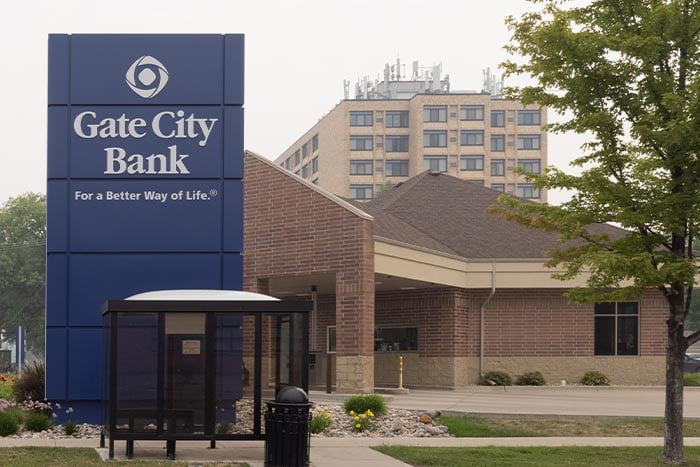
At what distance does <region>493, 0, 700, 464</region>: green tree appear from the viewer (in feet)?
58.4

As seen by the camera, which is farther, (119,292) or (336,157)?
(336,157)

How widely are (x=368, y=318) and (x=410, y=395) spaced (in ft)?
9.97

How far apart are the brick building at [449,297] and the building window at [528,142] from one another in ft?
332

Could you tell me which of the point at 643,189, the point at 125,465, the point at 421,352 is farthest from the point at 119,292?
the point at 421,352

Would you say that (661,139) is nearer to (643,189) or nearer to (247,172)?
(643,189)

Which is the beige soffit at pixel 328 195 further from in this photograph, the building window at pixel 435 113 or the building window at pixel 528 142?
the building window at pixel 528 142

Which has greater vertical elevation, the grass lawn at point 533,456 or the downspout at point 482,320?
the downspout at point 482,320

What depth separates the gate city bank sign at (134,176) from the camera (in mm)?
21672

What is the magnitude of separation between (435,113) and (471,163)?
26.7 ft

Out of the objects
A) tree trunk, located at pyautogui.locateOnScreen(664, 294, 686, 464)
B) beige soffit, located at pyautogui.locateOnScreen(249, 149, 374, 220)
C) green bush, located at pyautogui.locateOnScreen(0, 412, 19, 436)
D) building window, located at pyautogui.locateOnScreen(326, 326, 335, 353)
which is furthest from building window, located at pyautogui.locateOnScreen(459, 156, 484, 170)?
green bush, located at pyautogui.locateOnScreen(0, 412, 19, 436)

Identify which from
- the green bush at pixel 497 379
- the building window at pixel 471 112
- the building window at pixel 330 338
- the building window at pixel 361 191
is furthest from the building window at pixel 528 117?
the green bush at pixel 497 379

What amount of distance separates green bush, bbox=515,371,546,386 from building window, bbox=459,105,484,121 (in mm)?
104224

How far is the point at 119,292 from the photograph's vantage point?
21.7 metres

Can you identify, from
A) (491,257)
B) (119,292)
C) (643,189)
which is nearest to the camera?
(643,189)
